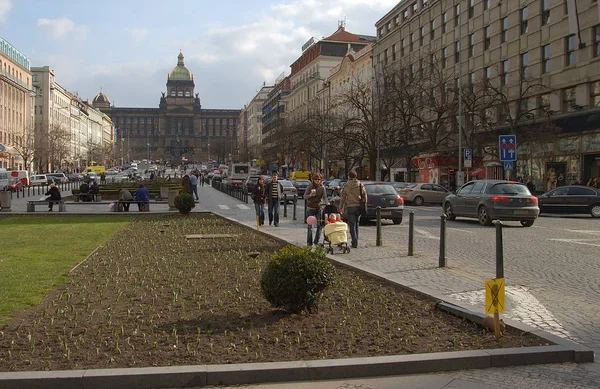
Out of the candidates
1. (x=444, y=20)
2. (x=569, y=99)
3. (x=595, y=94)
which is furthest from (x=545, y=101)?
(x=444, y=20)

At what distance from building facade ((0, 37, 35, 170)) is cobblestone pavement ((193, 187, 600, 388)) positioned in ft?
255

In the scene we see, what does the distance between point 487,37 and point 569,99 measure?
41.7 ft

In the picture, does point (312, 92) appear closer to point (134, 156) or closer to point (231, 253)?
point (231, 253)

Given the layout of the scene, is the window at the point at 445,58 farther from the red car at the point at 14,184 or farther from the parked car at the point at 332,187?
the red car at the point at 14,184

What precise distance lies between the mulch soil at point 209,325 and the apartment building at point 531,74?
28876 millimetres

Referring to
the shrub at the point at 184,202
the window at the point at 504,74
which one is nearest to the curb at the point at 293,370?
the shrub at the point at 184,202

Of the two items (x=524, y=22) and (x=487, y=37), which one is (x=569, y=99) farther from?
(x=487, y=37)

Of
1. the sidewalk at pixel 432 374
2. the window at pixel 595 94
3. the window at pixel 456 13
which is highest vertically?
the window at pixel 456 13

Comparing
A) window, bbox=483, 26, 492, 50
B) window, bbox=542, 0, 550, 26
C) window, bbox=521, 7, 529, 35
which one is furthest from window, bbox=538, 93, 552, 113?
window, bbox=483, 26, 492, 50

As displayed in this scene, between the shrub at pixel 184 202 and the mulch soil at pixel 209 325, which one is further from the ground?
the shrub at pixel 184 202

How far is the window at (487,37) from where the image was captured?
48.8m

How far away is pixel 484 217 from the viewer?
71.2 ft

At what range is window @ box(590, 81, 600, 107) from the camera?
118ft

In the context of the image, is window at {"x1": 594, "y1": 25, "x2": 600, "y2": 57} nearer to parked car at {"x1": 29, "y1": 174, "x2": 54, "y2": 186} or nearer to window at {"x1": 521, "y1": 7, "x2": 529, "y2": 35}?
window at {"x1": 521, "y1": 7, "x2": 529, "y2": 35}
